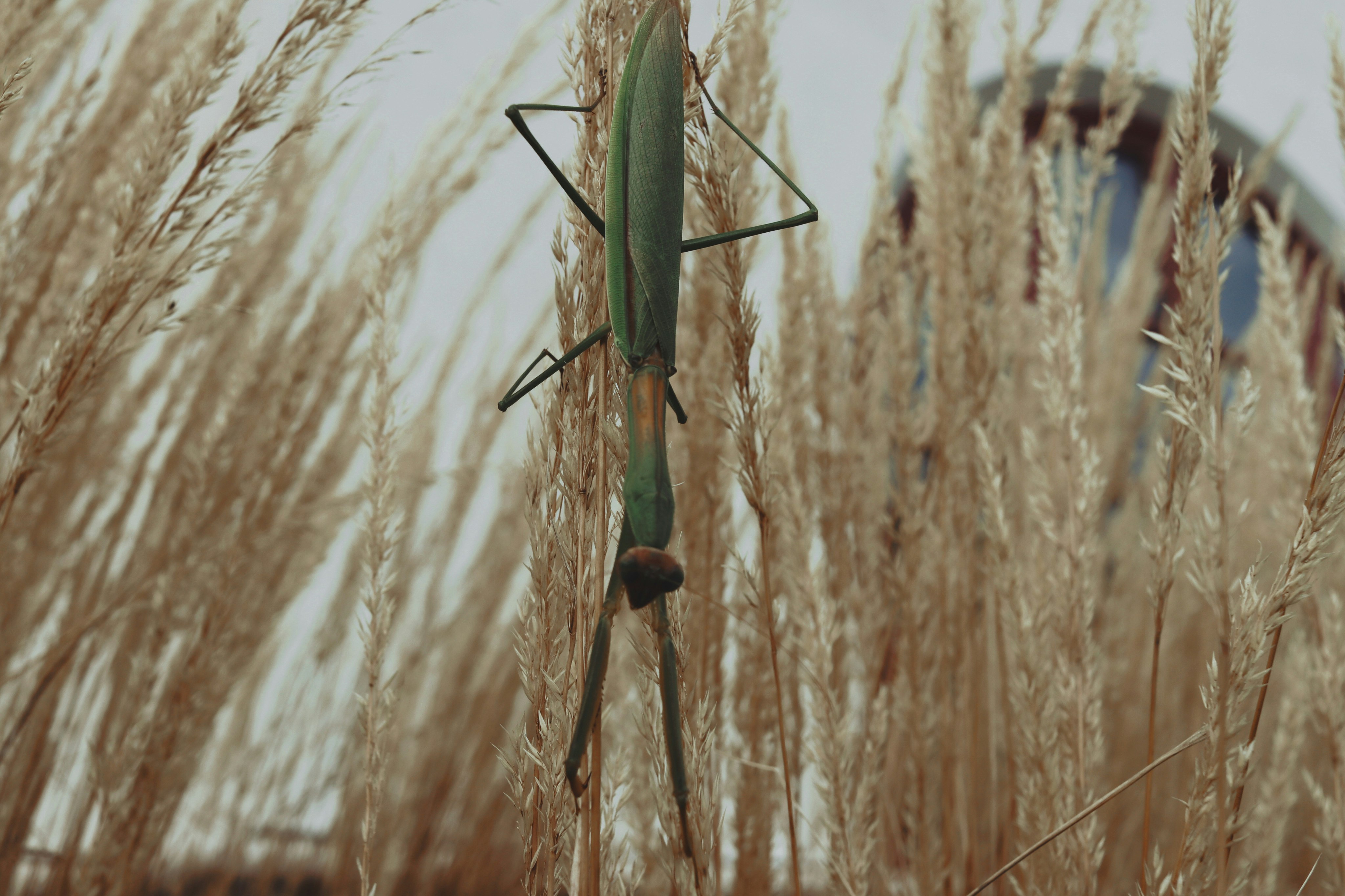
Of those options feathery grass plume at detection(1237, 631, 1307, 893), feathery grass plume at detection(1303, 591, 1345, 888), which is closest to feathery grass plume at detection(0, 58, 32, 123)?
feathery grass plume at detection(1303, 591, 1345, 888)

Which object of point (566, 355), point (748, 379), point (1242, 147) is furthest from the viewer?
point (1242, 147)

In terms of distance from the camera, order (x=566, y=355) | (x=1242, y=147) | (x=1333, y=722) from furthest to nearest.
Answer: (x=1242, y=147) → (x=1333, y=722) → (x=566, y=355)

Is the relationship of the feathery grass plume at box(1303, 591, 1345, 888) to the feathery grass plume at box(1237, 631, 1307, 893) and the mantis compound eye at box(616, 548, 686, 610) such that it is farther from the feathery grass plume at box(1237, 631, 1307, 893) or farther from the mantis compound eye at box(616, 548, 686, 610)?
the mantis compound eye at box(616, 548, 686, 610)

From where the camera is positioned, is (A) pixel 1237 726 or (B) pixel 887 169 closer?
(A) pixel 1237 726

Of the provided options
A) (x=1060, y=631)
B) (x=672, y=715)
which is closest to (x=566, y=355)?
(x=672, y=715)

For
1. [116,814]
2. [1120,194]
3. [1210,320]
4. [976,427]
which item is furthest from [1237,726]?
[1120,194]

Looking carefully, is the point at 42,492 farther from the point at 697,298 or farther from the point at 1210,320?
the point at 1210,320

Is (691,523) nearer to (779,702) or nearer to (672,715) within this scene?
(779,702)
